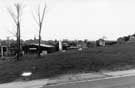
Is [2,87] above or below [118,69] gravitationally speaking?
below

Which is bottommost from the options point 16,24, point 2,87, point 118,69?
point 2,87

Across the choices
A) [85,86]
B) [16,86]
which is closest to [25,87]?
[16,86]

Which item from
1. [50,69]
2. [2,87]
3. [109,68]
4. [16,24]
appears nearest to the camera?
[2,87]

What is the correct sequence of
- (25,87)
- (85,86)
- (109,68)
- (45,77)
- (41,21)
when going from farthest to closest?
(41,21)
(109,68)
(45,77)
(25,87)
(85,86)

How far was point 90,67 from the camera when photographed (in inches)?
529

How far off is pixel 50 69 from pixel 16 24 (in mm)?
14001

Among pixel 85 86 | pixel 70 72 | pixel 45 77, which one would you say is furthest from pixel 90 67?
pixel 85 86

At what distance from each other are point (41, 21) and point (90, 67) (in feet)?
39.1

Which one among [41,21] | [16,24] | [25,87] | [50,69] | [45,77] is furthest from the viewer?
[16,24]

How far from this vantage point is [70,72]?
12602 mm

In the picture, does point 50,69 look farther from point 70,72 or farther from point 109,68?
point 109,68

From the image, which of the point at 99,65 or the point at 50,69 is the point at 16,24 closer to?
the point at 50,69

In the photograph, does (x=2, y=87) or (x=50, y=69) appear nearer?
(x=2, y=87)

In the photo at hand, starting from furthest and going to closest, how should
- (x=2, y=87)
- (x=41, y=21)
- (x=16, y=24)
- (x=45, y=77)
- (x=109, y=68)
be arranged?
1. (x=16, y=24)
2. (x=41, y=21)
3. (x=109, y=68)
4. (x=45, y=77)
5. (x=2, y=87)
